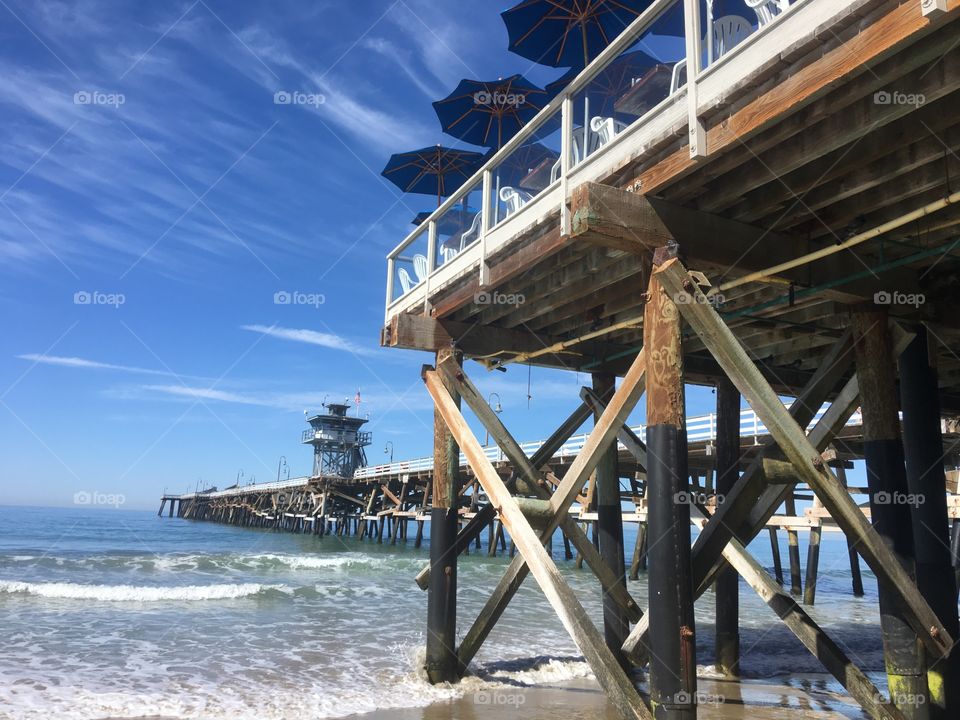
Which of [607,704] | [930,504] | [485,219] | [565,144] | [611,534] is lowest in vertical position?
[607,704]

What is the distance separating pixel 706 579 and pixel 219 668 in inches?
291

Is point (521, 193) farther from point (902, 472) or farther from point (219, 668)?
point (219, 668)

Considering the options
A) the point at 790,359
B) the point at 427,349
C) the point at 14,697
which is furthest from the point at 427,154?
the point at 14,697

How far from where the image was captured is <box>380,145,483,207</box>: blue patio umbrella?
13.3m

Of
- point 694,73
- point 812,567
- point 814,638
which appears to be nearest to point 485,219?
point 694,73

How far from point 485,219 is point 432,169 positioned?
6.12 m

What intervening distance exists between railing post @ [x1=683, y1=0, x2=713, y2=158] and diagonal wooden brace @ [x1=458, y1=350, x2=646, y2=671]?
5.25ft

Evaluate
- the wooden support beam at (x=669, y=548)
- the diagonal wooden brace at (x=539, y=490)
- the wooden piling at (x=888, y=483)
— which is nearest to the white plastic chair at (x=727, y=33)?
the wooden support beam at (x=669, y=548)

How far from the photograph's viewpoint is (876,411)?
5.98 metres

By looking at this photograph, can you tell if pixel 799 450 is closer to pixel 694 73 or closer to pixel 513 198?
pixel 694 73

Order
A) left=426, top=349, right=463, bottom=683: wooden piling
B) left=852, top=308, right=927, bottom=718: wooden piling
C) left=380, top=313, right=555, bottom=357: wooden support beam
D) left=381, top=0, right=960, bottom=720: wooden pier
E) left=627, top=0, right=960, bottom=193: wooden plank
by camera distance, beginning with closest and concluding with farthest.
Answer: left=627, top=0, right=960, bottom=193: wooden plank
left=381, top=0, right=960, bottom=720: wooden pier
left=852, top=308, right=927, bottom=718: wooden piling
left=426, top=349, right=463, bottom=683: wooden piling
left=380, top=313, right=555, bottom=357: wooden support beam

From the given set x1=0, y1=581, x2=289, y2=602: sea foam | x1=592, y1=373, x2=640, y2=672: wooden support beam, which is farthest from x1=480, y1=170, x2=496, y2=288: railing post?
x1=0, y1=581, x2=289, y2=602: sea foam

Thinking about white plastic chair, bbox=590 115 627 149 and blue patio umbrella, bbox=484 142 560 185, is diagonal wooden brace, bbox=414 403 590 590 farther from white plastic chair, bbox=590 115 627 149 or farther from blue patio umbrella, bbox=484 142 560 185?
white plastic chair, bbox=590 115 627 149

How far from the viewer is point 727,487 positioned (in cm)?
854
